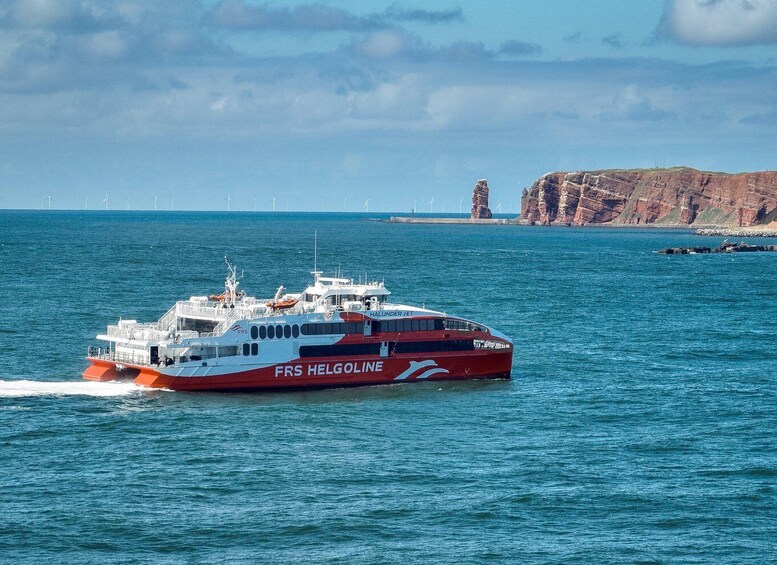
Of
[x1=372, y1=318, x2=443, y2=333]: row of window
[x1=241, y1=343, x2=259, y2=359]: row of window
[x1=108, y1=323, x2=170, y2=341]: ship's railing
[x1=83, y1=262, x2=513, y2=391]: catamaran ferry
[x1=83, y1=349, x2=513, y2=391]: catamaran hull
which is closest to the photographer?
[x1=83, y1=349, x2=513, y2=391]: catamaran hull

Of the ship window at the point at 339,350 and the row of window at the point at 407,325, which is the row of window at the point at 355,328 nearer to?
the row of window at the point at 407,325

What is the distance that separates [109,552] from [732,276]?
10737 cm

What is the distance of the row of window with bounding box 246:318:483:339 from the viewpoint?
55.9 m

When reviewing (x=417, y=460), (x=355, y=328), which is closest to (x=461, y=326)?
(x=355, y=328)

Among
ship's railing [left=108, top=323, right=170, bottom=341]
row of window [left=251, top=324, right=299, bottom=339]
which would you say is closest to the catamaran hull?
row of window [left=251, top=324, right=299, bottom=339]

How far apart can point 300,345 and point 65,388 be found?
34.8 ft

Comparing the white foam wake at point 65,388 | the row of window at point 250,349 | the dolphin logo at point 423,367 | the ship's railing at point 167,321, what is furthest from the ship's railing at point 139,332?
the dolphin logo at point 423,367

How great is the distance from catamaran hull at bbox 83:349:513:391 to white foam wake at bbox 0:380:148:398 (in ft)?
2.33

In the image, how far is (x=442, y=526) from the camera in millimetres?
36875

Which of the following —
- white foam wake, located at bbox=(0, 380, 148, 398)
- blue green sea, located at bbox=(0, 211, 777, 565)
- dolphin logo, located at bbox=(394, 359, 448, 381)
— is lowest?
blue green sea, located at bbox=(0, 211, 777, 565)

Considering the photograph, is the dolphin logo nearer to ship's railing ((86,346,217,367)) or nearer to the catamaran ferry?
the catamaran ferry

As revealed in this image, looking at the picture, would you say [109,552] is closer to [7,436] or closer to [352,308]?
[7,436]

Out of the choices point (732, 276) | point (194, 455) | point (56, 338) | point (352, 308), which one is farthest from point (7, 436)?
point (732, 276)

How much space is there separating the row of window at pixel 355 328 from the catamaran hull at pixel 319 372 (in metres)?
1.24
